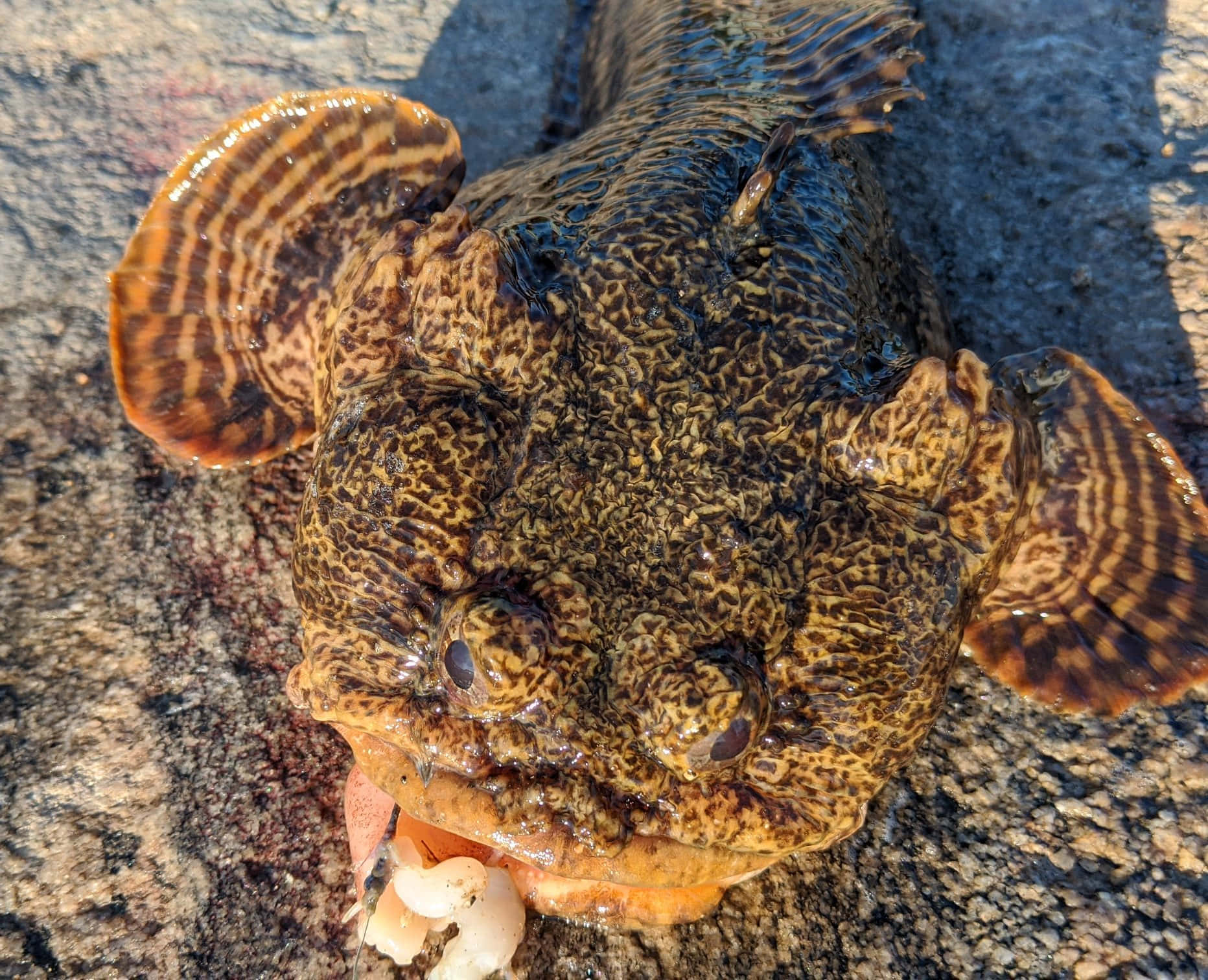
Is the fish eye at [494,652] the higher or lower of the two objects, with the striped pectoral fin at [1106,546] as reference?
higher

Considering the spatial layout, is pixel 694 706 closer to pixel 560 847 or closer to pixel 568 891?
pixel 560 847

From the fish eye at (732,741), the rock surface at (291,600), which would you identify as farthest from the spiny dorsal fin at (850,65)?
the fish eye at (732,741)

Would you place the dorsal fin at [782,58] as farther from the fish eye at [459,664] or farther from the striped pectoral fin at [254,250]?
the fish eye at [459,664]

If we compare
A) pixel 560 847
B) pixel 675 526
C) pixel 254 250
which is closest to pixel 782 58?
pixel 254 250

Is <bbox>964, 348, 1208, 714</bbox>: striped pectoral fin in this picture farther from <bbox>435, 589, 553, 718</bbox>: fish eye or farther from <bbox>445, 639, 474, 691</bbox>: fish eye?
<bbox>445, 639, 474, 691</bbox>: fish eye

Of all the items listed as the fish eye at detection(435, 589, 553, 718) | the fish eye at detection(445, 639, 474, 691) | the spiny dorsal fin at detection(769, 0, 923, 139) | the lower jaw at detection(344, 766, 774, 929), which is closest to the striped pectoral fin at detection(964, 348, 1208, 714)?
the spiny dorsal fin at detection(769, 0, 923, 139)

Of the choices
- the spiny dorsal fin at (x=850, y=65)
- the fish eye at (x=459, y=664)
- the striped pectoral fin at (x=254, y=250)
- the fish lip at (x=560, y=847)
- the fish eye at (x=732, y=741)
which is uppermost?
the spiny dorsal fin at (x=850, y=65)

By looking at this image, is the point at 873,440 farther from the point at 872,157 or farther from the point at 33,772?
the point at 33,772
